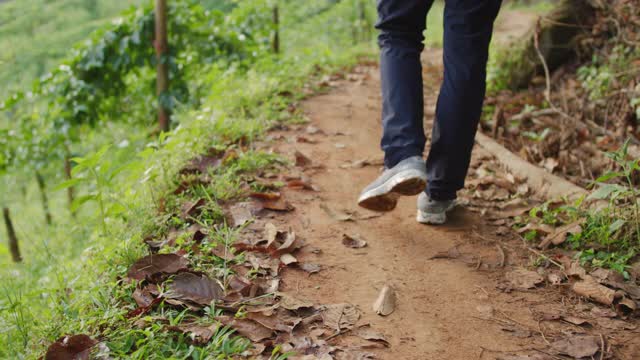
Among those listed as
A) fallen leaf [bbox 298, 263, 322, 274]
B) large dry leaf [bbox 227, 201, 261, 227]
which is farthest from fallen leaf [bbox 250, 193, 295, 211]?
fallen leaf [bbox 298, 263, 322, 274]

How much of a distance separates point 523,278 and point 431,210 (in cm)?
54

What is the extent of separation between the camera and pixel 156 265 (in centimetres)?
197

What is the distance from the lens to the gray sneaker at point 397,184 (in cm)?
214

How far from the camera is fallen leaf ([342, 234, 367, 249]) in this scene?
2.33 meters

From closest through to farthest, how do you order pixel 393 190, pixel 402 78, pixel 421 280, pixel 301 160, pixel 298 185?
pixel 421 280 → pixel 393 190 → pixel 402 78 → pixel 298 185 → pixel 301 160

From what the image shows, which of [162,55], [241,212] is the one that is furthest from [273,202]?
[162,55]

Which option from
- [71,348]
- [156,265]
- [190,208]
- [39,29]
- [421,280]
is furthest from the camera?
[39,29]

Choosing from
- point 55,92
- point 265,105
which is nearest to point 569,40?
point 265,105

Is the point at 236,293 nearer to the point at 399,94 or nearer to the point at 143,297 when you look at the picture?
the point at 143,297

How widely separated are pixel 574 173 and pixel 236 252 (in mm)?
2310

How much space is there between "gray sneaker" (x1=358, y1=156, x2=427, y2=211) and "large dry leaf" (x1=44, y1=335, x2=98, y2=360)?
1200 mm

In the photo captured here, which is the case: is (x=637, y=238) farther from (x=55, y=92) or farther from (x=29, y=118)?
(x=29, y=118)

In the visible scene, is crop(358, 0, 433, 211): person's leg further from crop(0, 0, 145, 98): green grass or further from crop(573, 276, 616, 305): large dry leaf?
crop(0, 0, 145, 98): green grass

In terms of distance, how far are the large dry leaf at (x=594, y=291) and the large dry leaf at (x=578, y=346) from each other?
218 mm
